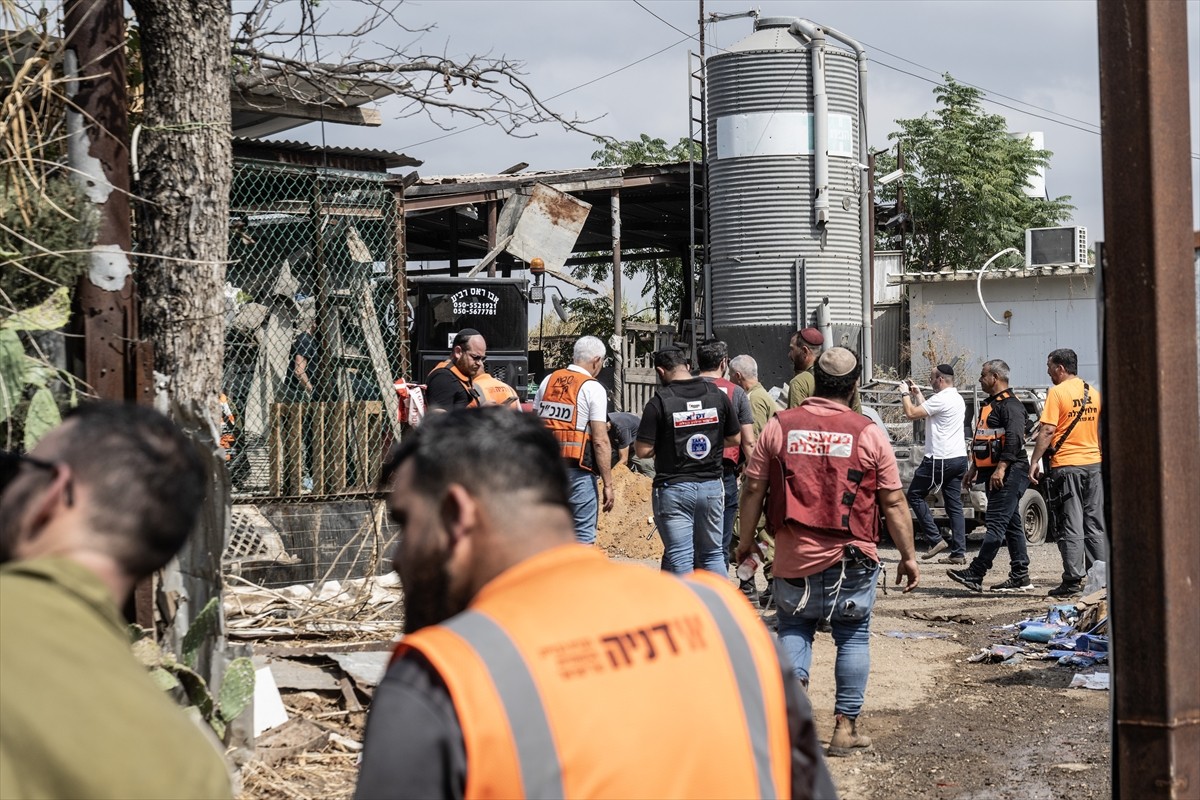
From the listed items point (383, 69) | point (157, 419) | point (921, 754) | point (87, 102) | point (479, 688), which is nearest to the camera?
point (479, 688)

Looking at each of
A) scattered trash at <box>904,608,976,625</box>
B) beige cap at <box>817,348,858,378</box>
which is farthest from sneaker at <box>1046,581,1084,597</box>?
beige cap at <box>817,348,858,378</box>

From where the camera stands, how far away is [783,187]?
20.5m

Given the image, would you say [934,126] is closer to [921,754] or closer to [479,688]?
[921,754]

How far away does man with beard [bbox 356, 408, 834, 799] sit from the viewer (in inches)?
61.1

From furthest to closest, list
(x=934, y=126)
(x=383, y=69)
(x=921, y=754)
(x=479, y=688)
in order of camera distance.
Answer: (x=934, y=126) < (x=921, y=754) < (x=383, y=69) < (x=479, y=688)

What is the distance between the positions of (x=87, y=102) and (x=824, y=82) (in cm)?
1751

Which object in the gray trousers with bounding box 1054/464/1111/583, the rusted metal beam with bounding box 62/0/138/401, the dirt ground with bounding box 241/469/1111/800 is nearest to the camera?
the rusted metal beam with bounding box 62/0/138/401

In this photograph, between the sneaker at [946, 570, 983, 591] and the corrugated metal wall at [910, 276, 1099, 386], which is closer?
the sneaker at [946, 570, 983, 591]

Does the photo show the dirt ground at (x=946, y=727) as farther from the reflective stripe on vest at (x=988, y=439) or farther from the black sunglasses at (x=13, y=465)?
the black sunglasses at (x=13, y=465)

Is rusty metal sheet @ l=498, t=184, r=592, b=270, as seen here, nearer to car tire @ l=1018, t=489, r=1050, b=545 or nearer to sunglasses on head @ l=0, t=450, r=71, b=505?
car tire @ l=1018, t=489, r=1050, b=545

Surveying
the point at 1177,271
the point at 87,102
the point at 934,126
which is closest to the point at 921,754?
the point at 1177,271

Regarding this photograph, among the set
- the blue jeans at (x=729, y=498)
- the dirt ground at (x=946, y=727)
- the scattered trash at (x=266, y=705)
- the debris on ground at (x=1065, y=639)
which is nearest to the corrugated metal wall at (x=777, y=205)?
the dirt ground at (x=946, y=727)

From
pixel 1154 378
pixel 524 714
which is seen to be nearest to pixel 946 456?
pixel 1154 378

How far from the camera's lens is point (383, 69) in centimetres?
591
